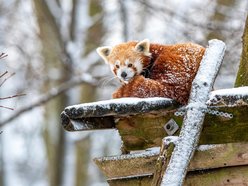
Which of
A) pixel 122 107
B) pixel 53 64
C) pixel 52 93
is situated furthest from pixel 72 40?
pixel 122 107

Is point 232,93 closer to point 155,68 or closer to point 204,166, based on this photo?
point 204,166

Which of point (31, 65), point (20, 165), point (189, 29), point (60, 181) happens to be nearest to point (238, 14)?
point (189, 29)

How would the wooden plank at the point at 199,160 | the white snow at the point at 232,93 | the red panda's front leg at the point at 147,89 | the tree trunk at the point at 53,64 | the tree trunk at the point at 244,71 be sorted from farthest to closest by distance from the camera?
the tree trunk at the point at 53,64 → the tree trunk at the point at 244,71 → the red panda's front leg at the point at 147,89 → the wooden plank at the point at 199,160 → the white snow at the point at 232,93

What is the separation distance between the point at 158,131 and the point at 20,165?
23276 millimetres

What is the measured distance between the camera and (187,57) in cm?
430

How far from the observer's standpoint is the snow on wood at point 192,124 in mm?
3535

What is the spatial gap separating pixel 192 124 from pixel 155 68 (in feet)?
2.58

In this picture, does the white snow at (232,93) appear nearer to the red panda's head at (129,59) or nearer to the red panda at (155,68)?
the red panda at (155,68)

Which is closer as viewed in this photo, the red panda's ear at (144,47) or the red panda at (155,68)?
the red panda at (155,68)

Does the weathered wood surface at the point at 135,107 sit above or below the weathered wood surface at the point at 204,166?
above

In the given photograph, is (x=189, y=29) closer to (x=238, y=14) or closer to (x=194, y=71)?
(x=238, y=14)

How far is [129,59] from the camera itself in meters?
4.80

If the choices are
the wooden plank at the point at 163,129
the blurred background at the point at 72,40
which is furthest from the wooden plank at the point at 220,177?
the blurred background at the point at 72,40

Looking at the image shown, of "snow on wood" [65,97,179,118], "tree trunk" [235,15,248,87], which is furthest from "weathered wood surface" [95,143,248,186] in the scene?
"tree trunk" [235,15,248,87]
